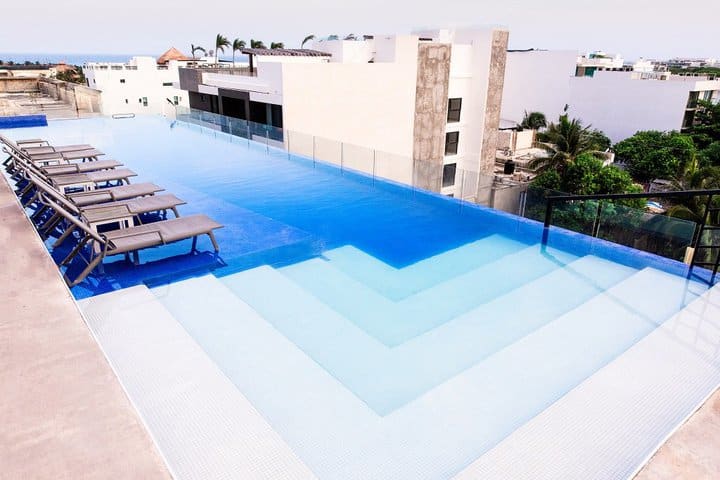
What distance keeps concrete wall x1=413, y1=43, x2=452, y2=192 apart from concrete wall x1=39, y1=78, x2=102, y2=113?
14.0 meters

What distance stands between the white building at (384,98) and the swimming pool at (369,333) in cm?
340

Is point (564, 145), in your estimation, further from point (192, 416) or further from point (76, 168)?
point (192, 416)

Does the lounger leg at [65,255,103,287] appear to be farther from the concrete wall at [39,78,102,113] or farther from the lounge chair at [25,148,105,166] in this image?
the concrete wall at [39,78,102,113]

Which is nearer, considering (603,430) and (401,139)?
(603,430)

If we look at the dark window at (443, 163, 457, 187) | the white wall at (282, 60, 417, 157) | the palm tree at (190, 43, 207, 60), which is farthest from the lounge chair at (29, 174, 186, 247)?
the palm tree at (190, 43, 207, 60)

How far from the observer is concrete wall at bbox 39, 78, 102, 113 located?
64.9 feet

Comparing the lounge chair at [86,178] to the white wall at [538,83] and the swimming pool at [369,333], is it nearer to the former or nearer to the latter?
the swimming pool at [369,333]

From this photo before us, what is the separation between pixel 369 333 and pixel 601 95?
55262mm

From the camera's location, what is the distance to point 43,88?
30844 mm

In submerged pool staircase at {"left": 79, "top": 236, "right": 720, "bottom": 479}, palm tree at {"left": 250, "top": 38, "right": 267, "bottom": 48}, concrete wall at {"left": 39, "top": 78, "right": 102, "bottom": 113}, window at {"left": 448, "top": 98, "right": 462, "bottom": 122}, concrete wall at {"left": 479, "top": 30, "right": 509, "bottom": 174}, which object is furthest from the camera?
palm tree at {"left": 250, "top": 38, "right": 267, "bottom": 48}

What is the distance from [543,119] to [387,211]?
4221 cm

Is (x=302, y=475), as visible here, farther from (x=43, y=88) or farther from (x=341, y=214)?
(x=43, y=88)

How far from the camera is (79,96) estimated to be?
21406 millimetres

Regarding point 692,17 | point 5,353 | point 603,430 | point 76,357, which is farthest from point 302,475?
point 692,17
